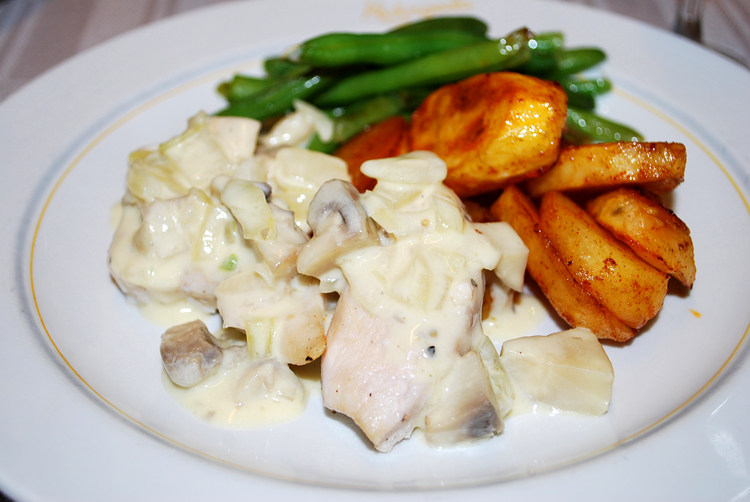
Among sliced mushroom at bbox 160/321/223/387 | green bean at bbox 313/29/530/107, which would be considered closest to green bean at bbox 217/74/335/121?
green bean at bbox 313/29/530/107

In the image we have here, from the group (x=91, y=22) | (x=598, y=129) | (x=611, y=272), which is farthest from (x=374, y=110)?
(x=91, y=22)

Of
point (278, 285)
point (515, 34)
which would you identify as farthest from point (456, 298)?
point (515, 34)

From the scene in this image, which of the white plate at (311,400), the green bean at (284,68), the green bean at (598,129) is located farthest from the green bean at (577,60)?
the green bean at (284,68)

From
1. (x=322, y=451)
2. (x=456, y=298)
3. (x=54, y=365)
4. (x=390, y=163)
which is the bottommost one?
(x=322, y=451)

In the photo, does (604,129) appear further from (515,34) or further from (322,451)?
(322,451)

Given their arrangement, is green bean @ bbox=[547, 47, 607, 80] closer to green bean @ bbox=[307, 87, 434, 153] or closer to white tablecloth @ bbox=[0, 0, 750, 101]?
green bean @ bbox=[307, 87, 434, 153]

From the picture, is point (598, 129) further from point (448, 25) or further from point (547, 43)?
point (448, 25)
